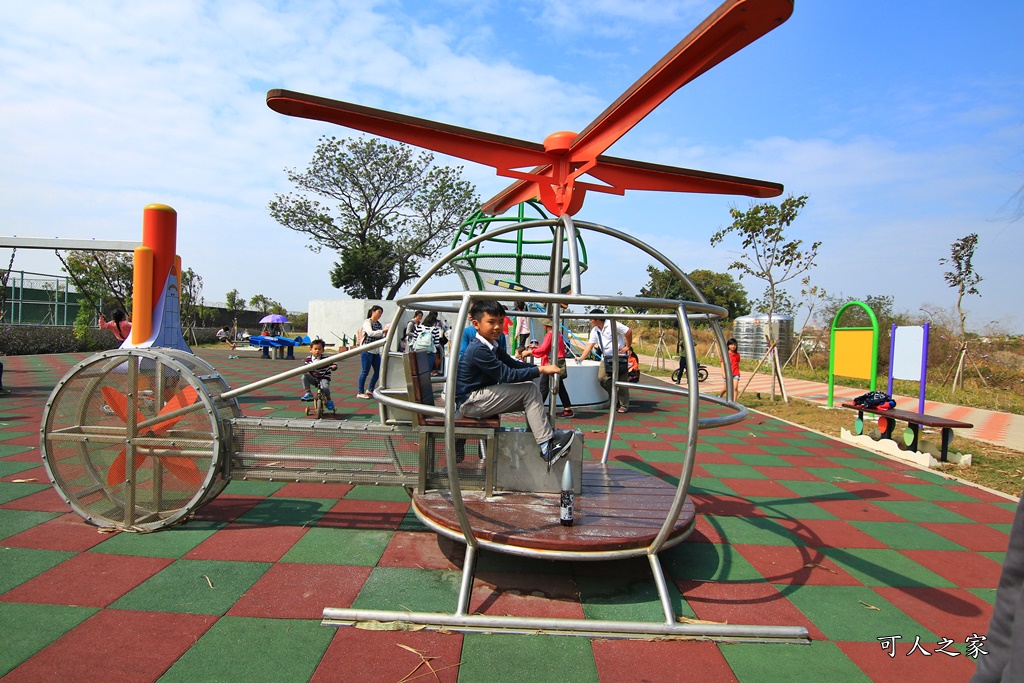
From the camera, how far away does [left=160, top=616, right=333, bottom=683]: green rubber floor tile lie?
2.13 meters

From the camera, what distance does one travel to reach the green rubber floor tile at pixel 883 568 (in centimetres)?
323

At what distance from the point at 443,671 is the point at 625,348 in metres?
6.33

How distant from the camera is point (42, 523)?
137 inches

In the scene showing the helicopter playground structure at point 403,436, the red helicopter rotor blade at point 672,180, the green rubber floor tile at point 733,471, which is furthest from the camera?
the green rubber floor tile at point 733,471

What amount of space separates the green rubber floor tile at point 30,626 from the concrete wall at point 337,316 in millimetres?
24717

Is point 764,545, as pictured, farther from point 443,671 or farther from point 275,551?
point 275,551

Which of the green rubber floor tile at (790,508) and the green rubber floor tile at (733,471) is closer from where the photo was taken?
the green rubber floor tile at (790,508)

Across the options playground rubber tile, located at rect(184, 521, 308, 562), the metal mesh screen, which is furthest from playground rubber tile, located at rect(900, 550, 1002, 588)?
the metal mesh screen

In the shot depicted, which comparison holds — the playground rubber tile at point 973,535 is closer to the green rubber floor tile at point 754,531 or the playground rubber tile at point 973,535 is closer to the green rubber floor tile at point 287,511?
the green rubber floor tile at point 754,531

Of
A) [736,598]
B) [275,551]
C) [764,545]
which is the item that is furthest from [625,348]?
[275,551]

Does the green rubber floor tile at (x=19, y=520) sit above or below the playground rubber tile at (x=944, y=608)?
above

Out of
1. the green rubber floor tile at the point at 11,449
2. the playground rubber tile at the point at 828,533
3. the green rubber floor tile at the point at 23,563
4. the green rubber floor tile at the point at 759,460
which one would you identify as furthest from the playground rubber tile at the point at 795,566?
the green rubber floor tile at the point at 11,449

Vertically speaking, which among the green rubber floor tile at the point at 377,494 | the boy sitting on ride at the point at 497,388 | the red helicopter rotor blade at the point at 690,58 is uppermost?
the red helicopter rotor blade at the point at 690,58

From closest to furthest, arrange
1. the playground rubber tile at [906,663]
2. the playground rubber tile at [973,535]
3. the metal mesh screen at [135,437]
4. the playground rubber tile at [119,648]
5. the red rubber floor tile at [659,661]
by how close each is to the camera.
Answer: the playground rubber tile at [119,648] → the red rubber floor tile at [659,661] → the playground rubber tile at [906,663] → the metal mesh screen at [135,437] → the playground rubber tile at [973,535]
